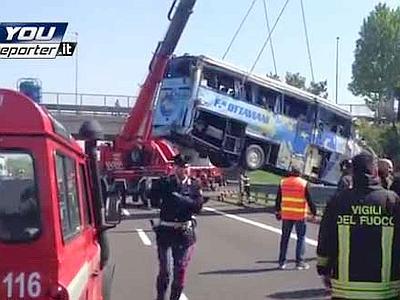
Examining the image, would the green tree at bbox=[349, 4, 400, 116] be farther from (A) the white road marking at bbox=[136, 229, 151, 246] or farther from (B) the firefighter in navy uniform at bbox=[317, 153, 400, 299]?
(B) the firefighter in navy uniform at bbox=[317, 153, 400, 299]

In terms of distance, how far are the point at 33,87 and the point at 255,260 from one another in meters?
10.2

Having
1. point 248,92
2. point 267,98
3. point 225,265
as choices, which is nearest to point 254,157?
point 267,98

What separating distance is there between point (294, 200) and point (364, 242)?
9552mm

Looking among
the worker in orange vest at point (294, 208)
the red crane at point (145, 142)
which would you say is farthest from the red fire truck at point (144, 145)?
the worker in orange vest at point (294, 208)

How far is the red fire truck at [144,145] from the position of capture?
32.5 m

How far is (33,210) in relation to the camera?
5066 mm

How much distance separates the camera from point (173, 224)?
10820mm

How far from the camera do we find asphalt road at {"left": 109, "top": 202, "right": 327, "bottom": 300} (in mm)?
13273

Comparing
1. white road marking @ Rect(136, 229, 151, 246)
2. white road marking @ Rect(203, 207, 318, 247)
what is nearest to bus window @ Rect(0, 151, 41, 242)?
white road marking @ Rect(203, 207, 318, 247)

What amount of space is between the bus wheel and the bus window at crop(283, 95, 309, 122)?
151 cm

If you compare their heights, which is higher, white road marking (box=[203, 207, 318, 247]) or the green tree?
the green tree

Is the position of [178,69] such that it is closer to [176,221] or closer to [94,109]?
[176,221]

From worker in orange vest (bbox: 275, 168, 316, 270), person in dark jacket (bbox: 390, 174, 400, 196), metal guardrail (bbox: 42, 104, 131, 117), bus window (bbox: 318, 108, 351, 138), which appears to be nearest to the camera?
person in dark jacket (bbox: 390, 174, 400, 196)

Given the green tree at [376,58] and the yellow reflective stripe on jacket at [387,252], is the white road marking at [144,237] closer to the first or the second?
the yellow reflective stripe on jacket at [387,252]
